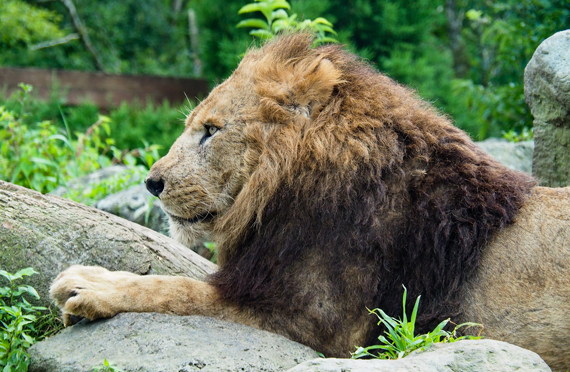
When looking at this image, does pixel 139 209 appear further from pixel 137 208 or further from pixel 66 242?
pixel 66 242

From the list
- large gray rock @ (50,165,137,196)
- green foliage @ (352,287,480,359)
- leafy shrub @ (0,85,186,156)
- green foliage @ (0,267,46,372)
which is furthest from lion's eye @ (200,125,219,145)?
leafy shrub @ (0,85,186,156)

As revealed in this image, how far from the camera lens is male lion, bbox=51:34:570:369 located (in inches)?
116

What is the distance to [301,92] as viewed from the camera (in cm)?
335

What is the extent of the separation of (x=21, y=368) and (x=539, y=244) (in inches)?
97.5

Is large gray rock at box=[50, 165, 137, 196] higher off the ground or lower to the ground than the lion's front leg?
lower

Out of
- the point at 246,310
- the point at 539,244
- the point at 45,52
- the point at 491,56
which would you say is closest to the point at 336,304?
the point at 246,310

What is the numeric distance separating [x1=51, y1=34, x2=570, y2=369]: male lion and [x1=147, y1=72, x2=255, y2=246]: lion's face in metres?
0.01

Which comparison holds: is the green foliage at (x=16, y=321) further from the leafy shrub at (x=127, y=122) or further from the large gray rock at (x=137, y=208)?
the leafy shrub at (x=127, y=122)

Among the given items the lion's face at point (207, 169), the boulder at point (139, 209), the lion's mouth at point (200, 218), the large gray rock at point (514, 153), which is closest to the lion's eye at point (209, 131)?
the lion's face at point (207, 169)

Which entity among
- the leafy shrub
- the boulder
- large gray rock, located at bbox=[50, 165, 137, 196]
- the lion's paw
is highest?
the lion's paw

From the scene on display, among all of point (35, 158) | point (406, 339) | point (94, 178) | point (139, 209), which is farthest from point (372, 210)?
point (94, 178)

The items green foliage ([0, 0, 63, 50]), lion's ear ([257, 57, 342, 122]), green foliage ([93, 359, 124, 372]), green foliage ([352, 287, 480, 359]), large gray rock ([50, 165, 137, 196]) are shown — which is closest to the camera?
green foliage ([93, 359, 124, 372])

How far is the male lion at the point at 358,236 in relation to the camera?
2957 mm

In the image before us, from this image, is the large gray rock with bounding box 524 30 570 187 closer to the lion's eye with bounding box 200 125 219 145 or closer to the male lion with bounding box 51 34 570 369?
the male lion with bounding box 51 34 570 369
